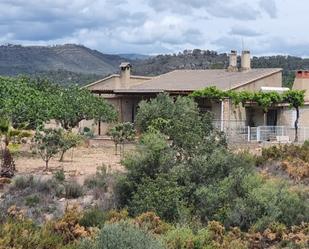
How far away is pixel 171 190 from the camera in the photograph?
19.2 m

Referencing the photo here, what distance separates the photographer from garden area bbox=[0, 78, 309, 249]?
48.2ft

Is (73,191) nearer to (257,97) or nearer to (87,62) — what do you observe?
(257,97)

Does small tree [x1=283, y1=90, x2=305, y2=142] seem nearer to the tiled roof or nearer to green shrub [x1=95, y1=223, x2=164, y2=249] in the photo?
the tiled roof

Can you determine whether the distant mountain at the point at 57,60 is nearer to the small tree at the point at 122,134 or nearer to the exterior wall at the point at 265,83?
the exterior wall at the point at 265,83

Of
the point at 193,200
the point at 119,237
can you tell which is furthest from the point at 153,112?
the point at 119,237

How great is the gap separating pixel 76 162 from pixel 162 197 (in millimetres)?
11092

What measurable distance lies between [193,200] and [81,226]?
447cm

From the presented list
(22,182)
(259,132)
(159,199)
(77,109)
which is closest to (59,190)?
(22,182)

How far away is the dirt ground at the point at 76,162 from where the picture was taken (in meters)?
25.8

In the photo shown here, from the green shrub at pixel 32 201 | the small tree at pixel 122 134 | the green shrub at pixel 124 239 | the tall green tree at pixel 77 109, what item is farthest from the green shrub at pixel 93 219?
the tall green tree at pixel 77 109

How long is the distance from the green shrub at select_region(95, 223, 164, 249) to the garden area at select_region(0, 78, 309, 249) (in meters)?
0.02

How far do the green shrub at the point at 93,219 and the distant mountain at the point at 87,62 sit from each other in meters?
53.7

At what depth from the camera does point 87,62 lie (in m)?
112

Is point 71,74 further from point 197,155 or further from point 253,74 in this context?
point 197,155
